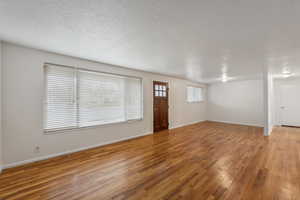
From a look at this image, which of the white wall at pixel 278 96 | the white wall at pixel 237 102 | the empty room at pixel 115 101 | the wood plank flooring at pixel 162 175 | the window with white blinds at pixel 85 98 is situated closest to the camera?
the empty room at pixel 115 101

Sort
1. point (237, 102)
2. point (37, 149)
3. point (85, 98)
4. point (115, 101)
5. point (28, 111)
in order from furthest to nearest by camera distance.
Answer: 1. point (237, 102)
2. point (115, 101)
3. point (85, 98)
4. point (37, 149)
5. point (28, 111)

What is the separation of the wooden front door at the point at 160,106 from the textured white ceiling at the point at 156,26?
260 centimetres

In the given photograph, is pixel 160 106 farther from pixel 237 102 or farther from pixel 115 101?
pixel 237 102

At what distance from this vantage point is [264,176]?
7.52 ft

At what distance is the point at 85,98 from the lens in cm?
354

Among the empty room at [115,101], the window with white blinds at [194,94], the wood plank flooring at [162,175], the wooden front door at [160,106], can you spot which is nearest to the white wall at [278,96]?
the empty room at [115,101]

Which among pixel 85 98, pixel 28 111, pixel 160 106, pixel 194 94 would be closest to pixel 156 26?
pixel 85 98

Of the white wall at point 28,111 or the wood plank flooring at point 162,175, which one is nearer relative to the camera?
the wood plank flooring at point 162,175

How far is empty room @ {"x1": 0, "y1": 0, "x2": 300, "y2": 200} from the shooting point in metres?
1.64

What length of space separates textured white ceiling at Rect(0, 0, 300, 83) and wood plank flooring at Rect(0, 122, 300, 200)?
2362 mm

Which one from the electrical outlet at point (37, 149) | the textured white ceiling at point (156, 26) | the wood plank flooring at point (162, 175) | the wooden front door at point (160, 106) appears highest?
the textured white ceiling at point (156, 26)

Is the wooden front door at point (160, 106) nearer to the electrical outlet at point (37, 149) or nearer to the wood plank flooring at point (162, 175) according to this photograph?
the wood plank flooring at point (162, 175)

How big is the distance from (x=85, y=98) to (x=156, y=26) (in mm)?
2662

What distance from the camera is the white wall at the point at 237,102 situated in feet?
21.7
